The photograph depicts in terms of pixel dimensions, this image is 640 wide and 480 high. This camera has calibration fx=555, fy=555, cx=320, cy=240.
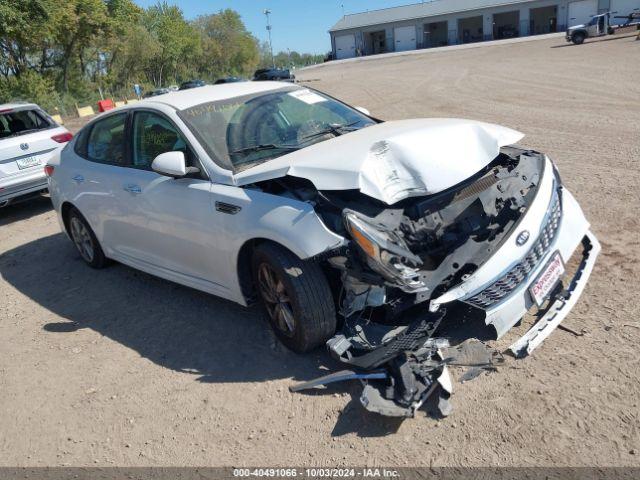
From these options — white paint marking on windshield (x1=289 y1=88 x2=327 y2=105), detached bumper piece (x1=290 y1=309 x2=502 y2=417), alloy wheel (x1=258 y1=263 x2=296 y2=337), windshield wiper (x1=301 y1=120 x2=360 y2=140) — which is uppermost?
white paint marking on windshield (x1=289 y1=88 x2=327 y2=105)

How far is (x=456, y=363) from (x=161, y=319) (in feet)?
8.48

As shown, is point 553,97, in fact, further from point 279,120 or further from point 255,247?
→ point 255,247

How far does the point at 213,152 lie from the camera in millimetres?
4199

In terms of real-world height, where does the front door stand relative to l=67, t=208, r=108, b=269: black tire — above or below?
above

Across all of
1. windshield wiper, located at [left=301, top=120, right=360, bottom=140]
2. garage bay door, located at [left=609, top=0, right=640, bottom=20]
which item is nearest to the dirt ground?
windshield wiper, located at [left=301, top=120, right=360, bottom=140]

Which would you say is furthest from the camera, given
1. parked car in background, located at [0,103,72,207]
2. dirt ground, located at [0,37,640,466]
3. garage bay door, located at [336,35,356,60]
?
garage bay door, located at [336,35,356,60]

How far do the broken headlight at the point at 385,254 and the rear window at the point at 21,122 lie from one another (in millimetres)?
7708

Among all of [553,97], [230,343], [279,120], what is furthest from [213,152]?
[553,97]

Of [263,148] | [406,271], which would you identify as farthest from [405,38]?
[406,271]

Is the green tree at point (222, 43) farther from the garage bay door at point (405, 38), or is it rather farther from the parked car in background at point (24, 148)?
the parked car in background at point (24, 148)

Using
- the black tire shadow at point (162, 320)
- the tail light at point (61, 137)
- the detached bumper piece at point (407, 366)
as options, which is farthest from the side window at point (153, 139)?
the tail light at point (61, 137)

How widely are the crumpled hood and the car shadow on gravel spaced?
1207mm

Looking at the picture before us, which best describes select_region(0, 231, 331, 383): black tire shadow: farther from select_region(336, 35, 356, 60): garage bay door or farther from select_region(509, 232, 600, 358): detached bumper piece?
select_region(336, 35, 356, 60): garage bay door

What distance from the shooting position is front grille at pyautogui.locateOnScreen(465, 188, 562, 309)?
3.30 m
